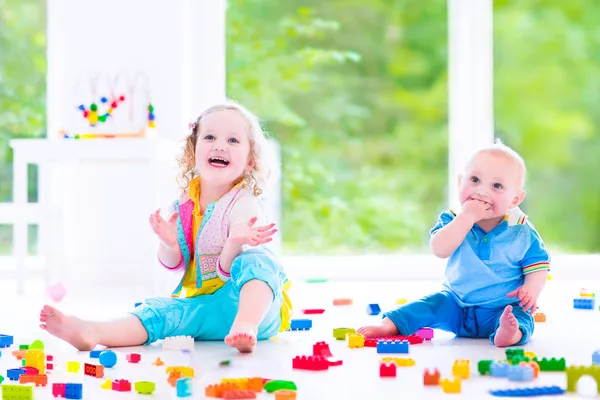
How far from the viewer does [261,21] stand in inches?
157

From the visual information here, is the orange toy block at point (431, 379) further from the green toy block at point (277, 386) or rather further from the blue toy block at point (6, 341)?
the blue toy block at point (6, 341)

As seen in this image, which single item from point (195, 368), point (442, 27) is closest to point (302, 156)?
point (442, 27)

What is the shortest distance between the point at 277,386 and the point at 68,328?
54cm

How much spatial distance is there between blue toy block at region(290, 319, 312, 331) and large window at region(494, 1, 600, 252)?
2.86 metres

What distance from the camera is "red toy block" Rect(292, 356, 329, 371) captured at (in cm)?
→ 142

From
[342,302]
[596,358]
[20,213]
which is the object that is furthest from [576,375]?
[20,213]

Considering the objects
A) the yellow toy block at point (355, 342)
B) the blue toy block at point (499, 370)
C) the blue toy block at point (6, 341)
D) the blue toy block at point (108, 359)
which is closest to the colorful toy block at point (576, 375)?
the blue toy block at point (499, 370)

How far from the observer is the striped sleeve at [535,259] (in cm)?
175

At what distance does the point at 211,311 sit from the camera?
5.74 feet

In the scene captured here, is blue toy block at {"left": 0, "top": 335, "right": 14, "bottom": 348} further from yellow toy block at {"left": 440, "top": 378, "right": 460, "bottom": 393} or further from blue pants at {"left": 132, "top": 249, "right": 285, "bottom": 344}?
yellow toy block at {"left": 440, "top": 378, "right": 460, "bottom": 393}

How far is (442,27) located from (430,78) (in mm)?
291

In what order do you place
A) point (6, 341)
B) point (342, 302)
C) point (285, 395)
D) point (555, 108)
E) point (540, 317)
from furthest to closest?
point (555, 108) → point (342, 302) → point (540, 317) → point (6, 341) → point (285, 395)

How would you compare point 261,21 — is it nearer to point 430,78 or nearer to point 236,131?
point 430,78

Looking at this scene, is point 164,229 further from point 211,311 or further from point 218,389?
point 218,389
